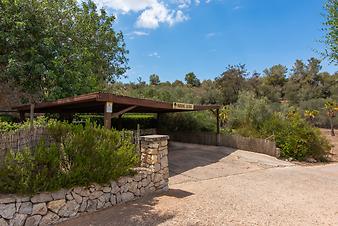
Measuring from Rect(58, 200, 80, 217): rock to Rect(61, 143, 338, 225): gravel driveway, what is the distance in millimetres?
162

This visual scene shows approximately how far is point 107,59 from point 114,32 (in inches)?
73.8

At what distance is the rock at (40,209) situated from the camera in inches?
202

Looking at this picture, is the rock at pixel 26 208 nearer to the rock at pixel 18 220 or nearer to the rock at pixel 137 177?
the rock at pixel 18 220

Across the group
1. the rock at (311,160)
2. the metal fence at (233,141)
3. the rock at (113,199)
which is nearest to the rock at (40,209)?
the rock at (113,199)

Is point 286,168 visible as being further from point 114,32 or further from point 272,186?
point 114,32

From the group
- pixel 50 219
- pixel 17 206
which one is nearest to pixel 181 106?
pixel 50 219

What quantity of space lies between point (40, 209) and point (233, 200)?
14.3ft

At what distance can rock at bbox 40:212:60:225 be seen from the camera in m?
5.23

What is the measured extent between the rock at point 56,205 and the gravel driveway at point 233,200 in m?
0.33

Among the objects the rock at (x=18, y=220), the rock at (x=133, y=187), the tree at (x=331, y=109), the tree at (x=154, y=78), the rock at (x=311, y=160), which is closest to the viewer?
the rock at (x=18, y=220)

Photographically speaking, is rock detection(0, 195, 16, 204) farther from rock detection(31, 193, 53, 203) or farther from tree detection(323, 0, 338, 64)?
tree detection(323, 0, 338, 64)

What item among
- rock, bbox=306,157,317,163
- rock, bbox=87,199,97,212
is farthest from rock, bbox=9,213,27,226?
rock, bbox=306,157,317,163

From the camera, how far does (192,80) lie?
61.2 meters

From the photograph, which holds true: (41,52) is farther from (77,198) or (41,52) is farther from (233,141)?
(233,141)
